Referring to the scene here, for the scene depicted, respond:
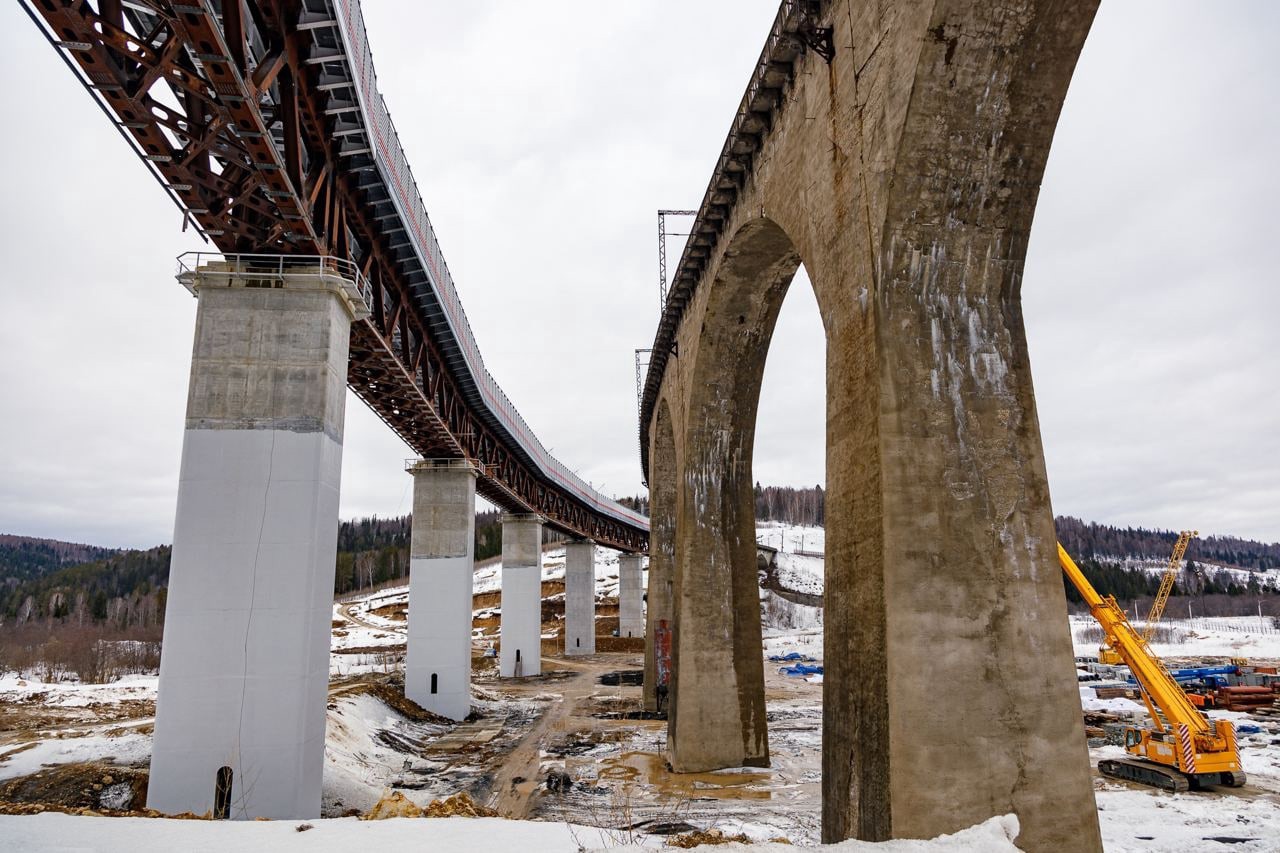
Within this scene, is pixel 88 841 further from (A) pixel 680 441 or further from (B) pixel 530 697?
(B) pixel 530 697

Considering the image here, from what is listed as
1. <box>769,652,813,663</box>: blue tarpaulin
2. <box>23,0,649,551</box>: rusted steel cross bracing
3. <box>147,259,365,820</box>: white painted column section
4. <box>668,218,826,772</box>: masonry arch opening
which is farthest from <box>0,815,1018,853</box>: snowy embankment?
<box>769,652,813,663</box>: blue tarpaulin

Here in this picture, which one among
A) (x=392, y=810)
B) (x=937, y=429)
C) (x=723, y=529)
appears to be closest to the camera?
(x=937, y=429)

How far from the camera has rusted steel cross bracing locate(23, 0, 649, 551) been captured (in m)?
10.0

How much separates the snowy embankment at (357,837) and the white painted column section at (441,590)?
71.9 feet

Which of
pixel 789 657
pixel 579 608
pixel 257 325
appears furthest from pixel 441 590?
pixel 789 657

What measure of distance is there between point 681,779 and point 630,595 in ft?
179

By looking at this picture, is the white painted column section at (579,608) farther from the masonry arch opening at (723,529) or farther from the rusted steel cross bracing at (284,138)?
the masonry arch opening at (723,529)

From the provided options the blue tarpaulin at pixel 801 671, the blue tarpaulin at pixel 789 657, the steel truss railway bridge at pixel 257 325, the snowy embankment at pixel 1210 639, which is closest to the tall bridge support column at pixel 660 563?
the steel truss railway bridge at pixel 257 325

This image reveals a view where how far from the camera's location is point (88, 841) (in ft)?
25.3

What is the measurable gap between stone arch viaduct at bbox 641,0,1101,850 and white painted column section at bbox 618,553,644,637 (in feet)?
201

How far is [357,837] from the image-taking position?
777cm

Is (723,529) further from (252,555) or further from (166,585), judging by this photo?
(166,585)

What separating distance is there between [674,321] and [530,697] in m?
22.4

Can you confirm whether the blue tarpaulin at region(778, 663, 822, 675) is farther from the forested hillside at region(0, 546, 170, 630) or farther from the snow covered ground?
the forested hillside at region(0, 546, 170, 630)
